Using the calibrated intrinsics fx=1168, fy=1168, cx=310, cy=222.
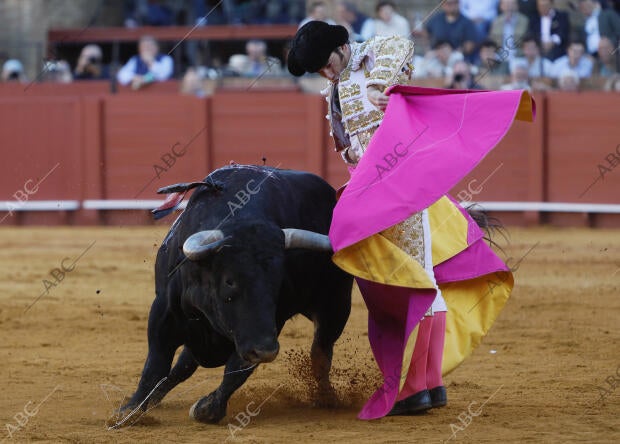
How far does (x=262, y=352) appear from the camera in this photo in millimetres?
3229

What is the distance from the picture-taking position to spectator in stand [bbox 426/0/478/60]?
9914 millimetres

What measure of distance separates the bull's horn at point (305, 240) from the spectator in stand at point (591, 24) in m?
6.55

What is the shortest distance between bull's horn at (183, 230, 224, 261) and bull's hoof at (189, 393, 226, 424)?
0.50 meters

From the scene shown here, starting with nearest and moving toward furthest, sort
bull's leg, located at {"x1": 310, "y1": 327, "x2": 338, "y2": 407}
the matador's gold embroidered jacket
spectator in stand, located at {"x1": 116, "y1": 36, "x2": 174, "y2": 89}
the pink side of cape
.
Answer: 1. the pink side of cape
2. the matador's gold embroidered jacket
3. bull's leg, located at {"x1": 310, "y1": 327, "x2": 338, "y2": 407}
4. spectator in stand, located at {"x1": 116, "y1": 36, "x2": 174, "y2": 89}

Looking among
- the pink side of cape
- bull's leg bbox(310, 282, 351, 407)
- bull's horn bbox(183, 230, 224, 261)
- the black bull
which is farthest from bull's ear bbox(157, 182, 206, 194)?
bull's leg bbox(310, 282, 351, 407)

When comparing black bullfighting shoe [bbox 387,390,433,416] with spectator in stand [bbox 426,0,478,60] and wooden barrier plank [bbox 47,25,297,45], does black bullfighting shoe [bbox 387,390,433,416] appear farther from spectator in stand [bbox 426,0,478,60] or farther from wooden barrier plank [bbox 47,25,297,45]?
wooden barrier plank [bbox 47,25,297,45]

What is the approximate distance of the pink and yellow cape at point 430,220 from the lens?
11.6 feet

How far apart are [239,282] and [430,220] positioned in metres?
0.77

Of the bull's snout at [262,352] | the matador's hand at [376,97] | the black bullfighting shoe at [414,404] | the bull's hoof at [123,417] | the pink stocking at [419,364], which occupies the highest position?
the matador's hand at [376,97]

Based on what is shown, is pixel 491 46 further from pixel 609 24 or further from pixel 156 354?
pixel 156 354

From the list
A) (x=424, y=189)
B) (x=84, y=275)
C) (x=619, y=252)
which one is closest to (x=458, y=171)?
(x=424, y=189)

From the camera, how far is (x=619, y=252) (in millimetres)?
8266

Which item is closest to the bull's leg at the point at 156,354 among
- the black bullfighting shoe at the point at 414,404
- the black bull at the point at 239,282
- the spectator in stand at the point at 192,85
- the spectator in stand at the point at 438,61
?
the black bull at the point at 239,282

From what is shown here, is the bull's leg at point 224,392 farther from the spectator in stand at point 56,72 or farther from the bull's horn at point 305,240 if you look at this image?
the spectator in stand at point 56,72
